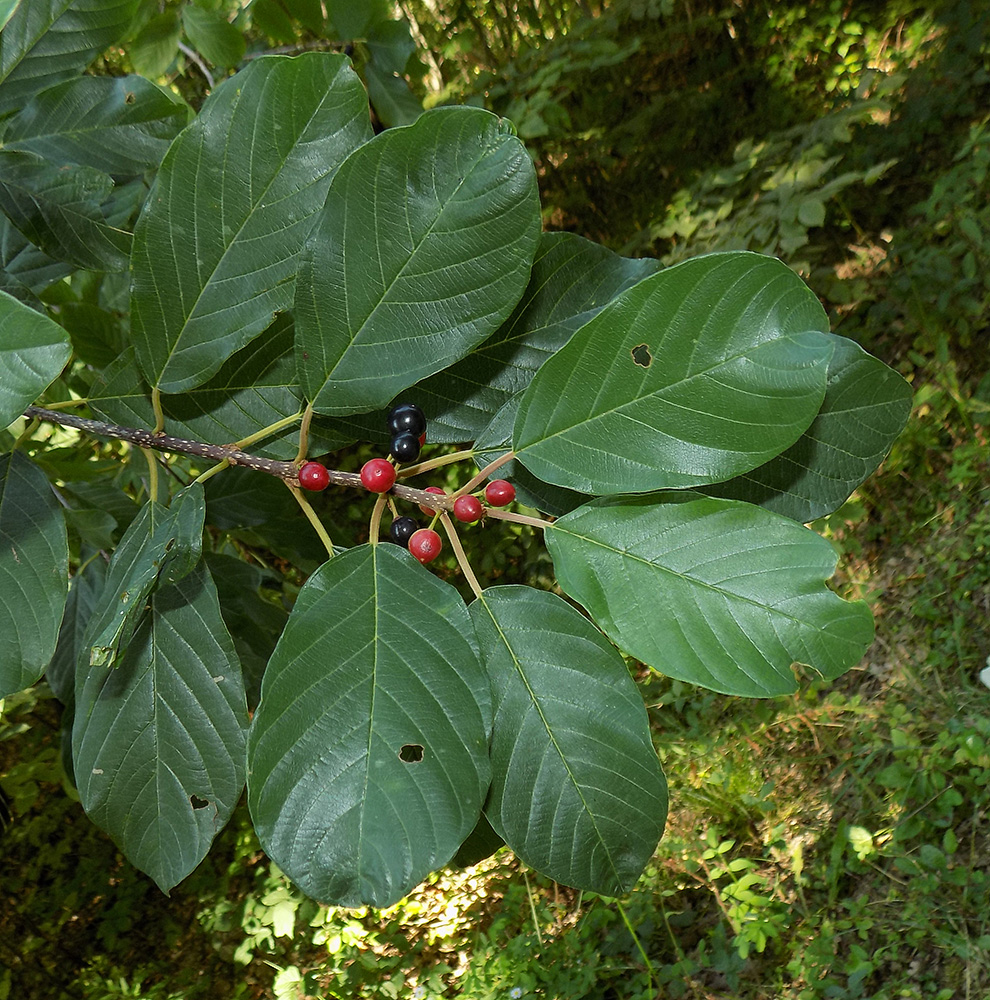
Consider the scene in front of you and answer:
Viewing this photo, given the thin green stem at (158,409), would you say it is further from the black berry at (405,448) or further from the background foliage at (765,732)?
the background foliage at (765,732)

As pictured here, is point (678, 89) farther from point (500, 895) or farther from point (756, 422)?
point (756, 422)

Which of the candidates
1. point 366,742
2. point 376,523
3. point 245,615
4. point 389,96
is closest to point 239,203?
point 376,523

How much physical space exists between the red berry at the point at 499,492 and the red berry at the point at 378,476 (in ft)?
0.22

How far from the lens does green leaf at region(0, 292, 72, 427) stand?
1.36 ft

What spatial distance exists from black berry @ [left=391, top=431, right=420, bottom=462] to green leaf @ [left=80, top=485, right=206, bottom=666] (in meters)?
0.14

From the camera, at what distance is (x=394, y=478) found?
1.83 feet

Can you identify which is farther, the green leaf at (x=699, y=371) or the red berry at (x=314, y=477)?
the red berry at (x=314, y=477)

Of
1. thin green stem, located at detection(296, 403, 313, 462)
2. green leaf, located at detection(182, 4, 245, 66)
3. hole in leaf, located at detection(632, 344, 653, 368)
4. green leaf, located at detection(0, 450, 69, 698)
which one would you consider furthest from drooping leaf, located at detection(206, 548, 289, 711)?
green leaf, located at detection(182, 4, 245, 66)

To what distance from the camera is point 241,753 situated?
0.60 metres

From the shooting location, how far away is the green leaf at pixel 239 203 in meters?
0.52

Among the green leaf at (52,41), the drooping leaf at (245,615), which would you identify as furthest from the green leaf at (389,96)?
the drooping leaf at (245,615)

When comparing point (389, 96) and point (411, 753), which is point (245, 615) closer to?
point (411, 753)

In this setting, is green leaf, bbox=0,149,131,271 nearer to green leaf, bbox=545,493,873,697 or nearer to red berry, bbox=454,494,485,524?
red berry, bbox=454,494,485,524

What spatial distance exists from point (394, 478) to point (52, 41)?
0.59 metres
